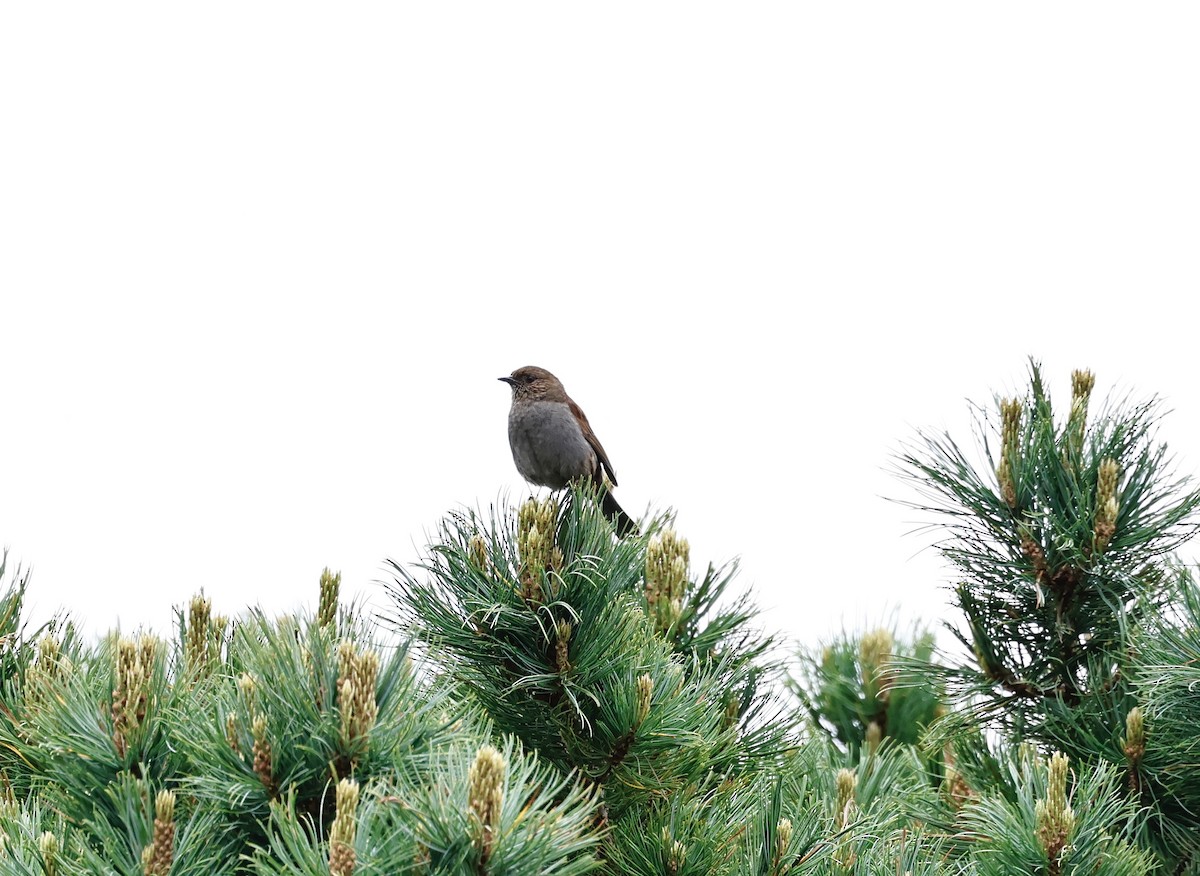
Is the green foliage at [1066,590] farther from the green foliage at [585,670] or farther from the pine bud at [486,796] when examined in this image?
the pine bud at [486,796]

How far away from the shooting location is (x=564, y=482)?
18.9ft

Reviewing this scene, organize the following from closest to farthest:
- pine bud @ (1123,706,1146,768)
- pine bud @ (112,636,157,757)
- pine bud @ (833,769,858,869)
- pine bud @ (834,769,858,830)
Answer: pine bud @ (112,636,157,757), pine bud @ (833,769,858,869), pine bud @ (1123,706,1146,768), pine bud @ (834,769,858,830)

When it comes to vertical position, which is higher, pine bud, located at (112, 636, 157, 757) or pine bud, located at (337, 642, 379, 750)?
pine bud, located at (337, 642, 379, 750)

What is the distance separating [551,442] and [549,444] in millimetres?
13

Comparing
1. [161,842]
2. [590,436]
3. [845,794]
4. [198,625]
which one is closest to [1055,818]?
[845,794]

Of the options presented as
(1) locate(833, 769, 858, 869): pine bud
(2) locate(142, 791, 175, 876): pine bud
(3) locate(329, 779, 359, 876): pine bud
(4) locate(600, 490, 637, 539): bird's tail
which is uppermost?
(4) locate(600, 490, 637, 539): bird's tail

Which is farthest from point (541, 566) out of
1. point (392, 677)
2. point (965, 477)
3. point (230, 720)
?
point (965, 477)

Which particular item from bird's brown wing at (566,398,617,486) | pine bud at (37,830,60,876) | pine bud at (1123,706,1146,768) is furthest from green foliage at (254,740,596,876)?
bird's brown wing at (566,398,617,486)

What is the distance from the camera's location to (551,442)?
564 cm

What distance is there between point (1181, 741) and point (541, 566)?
4.81 feet

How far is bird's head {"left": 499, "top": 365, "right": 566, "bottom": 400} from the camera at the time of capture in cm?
595

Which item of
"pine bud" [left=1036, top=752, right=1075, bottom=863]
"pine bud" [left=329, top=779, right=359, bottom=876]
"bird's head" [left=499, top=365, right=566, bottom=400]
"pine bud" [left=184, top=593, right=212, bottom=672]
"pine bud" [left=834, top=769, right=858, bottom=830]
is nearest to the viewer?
"pine bud" [left=329, top=779, right=359, bottom=876]

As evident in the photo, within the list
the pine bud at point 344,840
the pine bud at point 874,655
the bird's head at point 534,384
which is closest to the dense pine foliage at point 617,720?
the pine bud at point 344,840

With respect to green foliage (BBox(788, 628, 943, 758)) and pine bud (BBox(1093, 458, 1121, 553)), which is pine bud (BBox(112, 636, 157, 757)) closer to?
pine bud (BBox(1093, 458, 1121, 553))
